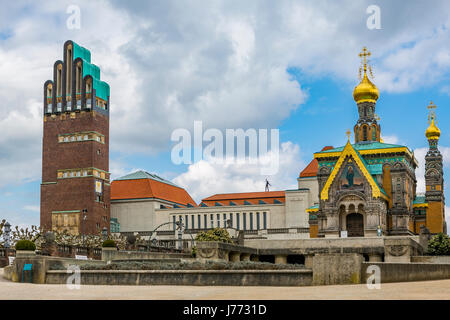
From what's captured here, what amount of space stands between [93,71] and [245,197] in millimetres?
32352

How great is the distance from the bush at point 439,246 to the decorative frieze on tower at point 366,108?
28709mm

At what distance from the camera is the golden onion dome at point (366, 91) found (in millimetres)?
91125

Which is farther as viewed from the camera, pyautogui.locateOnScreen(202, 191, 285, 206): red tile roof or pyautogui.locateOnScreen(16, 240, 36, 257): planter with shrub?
pyautogui.locateOnScreen(202, 191, 285, 206): red tile roof

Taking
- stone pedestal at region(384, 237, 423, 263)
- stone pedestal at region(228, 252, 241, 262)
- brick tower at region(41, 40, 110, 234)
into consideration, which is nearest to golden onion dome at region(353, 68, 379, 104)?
brick tower at region(41, 40, 110, 234)

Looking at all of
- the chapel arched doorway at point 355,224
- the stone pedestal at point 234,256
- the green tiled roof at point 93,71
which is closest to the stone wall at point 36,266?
the stone pedestal at point 234,256

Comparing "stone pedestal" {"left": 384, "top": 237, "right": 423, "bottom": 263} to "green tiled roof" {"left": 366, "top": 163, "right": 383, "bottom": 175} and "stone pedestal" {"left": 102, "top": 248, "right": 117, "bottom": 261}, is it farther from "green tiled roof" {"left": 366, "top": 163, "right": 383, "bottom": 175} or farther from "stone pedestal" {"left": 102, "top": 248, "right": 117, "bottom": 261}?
"green tiled roof" {"left": 366, "top": 163, "right": 383, "bottom": 175}

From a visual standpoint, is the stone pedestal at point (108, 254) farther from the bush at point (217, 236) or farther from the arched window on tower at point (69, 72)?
the arched window on tower at point (69, 72)

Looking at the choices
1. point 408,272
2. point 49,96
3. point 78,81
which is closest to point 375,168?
point 78,81

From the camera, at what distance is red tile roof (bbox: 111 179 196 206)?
114188mm

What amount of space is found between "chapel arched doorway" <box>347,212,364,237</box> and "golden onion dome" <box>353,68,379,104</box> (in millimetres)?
18550

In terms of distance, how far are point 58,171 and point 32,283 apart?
83253 mm

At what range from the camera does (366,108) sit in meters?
92.1

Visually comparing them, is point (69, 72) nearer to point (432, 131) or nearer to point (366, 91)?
point (366, 91)
